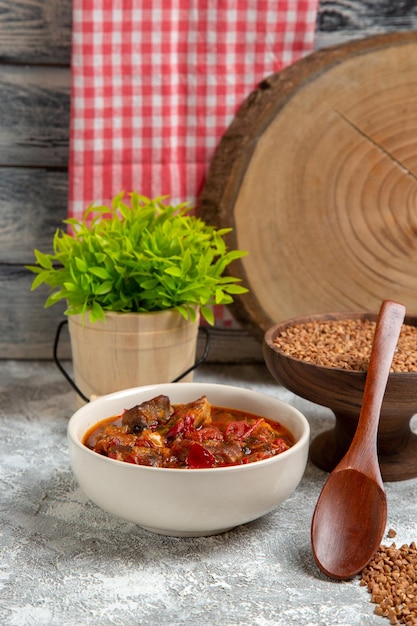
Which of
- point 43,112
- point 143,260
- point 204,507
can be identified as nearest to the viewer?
point 204,507

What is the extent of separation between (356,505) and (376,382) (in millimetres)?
164

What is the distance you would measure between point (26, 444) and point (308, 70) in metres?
0.82

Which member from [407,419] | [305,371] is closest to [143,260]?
[305,371]

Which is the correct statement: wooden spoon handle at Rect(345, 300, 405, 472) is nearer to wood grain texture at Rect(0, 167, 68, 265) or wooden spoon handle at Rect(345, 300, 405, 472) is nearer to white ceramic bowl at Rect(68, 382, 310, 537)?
white ceramic bowl at Rect(68, 382, 310, 537)

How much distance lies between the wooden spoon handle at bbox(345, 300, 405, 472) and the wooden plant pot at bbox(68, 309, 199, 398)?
331mm

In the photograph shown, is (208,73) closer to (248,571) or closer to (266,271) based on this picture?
(266,271)

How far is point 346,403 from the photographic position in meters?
1.09

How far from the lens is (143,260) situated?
1239mm

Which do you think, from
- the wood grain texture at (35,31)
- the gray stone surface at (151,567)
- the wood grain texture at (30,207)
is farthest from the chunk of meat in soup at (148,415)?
the wood grain texture at (35,31)

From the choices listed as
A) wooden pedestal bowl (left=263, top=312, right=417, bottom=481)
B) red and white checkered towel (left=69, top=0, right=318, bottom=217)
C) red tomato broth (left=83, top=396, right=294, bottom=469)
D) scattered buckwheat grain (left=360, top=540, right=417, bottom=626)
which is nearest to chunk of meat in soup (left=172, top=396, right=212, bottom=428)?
red tomato broth (left=83, top=396, right=294, bottom=469)

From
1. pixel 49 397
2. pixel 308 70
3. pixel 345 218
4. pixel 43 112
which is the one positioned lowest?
pixel 49 397

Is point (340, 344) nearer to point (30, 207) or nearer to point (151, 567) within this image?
point (151, 567)

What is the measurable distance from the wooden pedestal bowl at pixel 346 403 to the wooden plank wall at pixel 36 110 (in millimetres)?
605

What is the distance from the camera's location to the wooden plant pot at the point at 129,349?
4.14 feet
